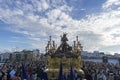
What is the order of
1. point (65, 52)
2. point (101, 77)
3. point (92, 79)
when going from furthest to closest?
point (65, 52) → point (92, 79) → point (101, 77)

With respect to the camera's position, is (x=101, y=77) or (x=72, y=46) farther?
(x=72, y=46)

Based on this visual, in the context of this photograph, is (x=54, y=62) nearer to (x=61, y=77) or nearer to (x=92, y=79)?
(x=92, y=79)

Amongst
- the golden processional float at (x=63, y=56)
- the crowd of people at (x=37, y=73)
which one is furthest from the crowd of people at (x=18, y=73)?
the golden processional float at (x=63, y=56)

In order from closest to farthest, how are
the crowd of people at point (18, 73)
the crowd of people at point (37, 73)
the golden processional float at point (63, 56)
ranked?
the crowd of people at point (18, 73) → the crowd of people at point (37, 73) → the golden processional float at point (63, 56)

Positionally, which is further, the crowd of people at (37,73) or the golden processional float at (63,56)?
the golden processional float at (63,56)

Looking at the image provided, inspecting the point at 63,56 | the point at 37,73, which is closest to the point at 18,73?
the point at 37,73

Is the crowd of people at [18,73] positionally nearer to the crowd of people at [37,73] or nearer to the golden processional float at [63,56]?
the crowd of people at [37,73]

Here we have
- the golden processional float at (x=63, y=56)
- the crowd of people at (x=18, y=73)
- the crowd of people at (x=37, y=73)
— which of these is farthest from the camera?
the golden processional float at (x=63, y=56)

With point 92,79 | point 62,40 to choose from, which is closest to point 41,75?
point 92,79

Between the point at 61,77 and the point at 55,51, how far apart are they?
21265 millimetres

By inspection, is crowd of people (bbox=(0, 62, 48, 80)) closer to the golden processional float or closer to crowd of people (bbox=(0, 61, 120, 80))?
crowd of people (bbox=(0, 61, 120, 80))

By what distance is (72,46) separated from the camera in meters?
33.9

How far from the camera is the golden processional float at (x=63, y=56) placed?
3087 cm

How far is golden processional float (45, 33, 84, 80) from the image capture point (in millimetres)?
Answer: 30869
